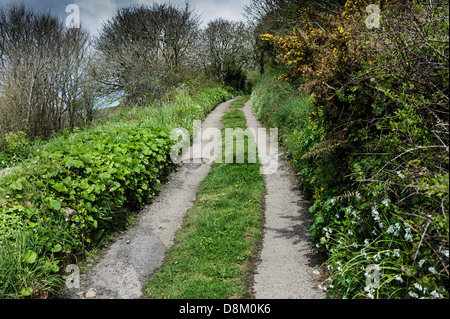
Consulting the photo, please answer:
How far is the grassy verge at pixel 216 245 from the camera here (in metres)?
3.61

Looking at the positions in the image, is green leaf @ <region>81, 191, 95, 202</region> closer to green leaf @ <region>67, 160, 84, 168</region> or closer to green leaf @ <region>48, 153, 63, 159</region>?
green leaf @ <region>67, 160, 84, 168</region>

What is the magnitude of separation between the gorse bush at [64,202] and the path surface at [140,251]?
0.30 metres

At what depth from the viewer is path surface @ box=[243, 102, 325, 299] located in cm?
351

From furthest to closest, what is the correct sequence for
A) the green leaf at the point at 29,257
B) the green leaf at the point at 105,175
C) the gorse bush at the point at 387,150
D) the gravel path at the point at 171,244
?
the green leaf at the point at 105,175, the gravel path at the point at 171,244, the green leaf at the point at 29,257, the gorse bush at the point at 387,150

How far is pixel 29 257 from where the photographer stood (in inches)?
135

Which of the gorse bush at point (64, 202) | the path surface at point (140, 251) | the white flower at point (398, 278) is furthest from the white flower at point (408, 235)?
the gorse bush at point (64, 202)

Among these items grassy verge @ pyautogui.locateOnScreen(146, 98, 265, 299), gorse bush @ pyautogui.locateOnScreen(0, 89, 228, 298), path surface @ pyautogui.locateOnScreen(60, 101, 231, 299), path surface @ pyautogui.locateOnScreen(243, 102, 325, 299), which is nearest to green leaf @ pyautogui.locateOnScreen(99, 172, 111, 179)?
gorse bush @ pyautogui.locateOnScreen(0, 89, 228, 298)

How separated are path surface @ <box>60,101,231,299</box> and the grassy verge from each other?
0.20 metres

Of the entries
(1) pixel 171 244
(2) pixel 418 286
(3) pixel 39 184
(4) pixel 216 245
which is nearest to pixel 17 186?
(3) pixel 39 184

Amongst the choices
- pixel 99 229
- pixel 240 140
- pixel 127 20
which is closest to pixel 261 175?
pixel 240 140

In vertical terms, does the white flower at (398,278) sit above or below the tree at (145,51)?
below

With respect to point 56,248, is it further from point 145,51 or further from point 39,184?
point 145,51

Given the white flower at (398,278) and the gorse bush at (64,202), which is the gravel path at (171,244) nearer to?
the gorse bush at (64,202)
